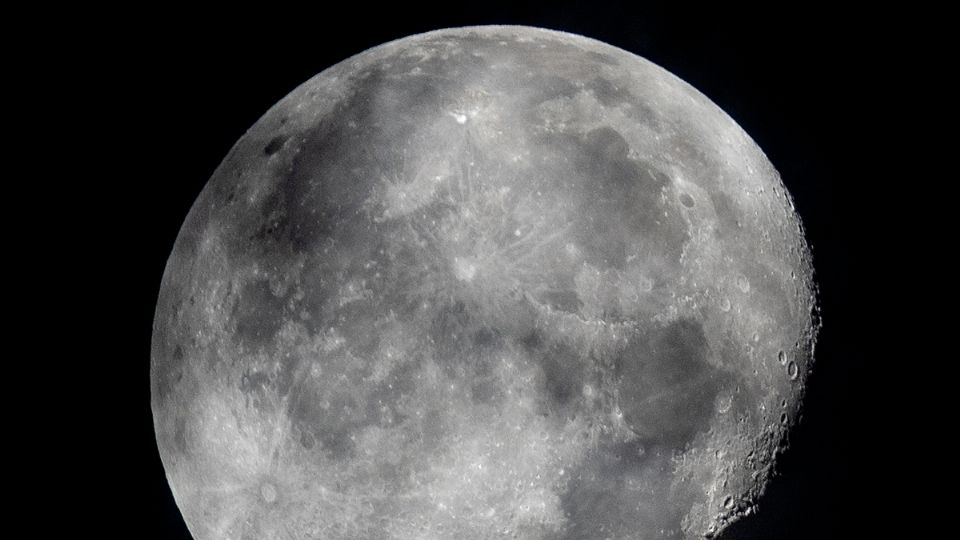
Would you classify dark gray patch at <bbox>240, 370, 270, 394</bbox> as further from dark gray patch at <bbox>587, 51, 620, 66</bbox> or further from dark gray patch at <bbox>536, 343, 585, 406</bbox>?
dark gray patch at <bbox>587, 51, 620, 66</bbox>

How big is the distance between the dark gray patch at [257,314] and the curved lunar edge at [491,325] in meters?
0.01

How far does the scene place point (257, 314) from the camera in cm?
382

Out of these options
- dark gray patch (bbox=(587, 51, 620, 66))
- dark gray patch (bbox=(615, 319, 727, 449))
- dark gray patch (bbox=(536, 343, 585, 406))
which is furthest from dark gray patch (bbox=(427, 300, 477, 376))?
dark gray patch (bbox=(587, 51, 620, 66))

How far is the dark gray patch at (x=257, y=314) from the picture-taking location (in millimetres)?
3766

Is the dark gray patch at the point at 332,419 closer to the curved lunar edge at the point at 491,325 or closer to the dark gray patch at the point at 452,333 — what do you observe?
the curved lunar edge at the point at 491,325

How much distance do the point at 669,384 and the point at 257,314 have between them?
5.89 feet

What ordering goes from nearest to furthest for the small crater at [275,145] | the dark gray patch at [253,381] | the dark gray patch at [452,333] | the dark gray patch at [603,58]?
the dark gray patch at [452,333], the dark gray patch at [253,381], the small crater at [275,145], the dark gray patch at [603,58]

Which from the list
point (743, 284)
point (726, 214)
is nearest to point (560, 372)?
point (743, 284)

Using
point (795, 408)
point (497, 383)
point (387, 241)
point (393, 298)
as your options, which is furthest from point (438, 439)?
point (795, 408)

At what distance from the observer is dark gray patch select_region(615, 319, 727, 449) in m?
3.59

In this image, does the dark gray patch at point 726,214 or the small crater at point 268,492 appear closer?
the small crater at point 268,492

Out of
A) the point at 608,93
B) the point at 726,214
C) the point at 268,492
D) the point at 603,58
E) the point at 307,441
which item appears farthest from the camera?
the point at 603,58

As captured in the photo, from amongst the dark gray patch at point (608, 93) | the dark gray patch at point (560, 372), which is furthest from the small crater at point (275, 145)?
the dark gray patch at point (560, 372)

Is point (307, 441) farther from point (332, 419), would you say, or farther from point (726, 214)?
point (726, 214)
